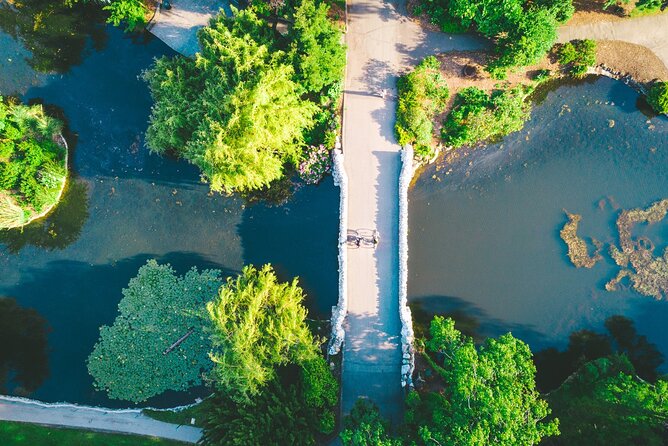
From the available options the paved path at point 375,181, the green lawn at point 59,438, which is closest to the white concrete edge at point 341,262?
the paved path at point 375,181

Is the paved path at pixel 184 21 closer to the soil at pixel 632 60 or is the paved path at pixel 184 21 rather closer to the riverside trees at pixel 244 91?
the riverside trees at pixel 244 91

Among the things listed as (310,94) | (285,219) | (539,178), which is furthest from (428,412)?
(310,94)

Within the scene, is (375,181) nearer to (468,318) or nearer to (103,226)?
(468,318)

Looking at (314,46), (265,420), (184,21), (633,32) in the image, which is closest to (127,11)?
(184,21)

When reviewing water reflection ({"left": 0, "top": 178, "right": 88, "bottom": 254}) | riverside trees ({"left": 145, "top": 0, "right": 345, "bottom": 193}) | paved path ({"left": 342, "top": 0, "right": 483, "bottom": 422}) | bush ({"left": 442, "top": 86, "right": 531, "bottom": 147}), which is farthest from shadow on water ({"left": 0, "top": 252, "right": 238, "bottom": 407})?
bush ({"left": 442, "top": 86, "right": 531, "bottom": 147})

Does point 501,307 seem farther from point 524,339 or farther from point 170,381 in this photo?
point 170,381


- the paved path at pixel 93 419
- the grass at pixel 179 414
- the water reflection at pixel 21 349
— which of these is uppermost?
the water reflection at pixel 21 349

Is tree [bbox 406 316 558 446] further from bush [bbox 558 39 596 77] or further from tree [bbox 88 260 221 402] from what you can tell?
bush [bbox 558 39 596 77]
